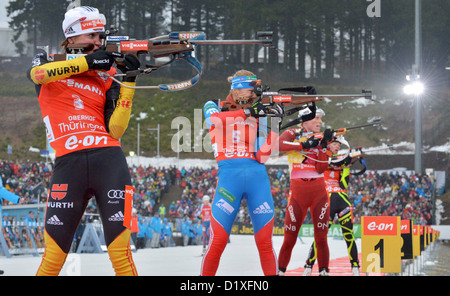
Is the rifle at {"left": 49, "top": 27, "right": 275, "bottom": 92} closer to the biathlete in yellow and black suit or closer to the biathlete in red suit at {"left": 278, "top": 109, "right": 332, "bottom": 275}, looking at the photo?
the biathlete in red suit at {"left": 278, "top": 109, "right": 332, "bottom": 275}

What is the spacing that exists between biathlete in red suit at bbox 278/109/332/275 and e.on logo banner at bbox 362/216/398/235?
30.8 inches

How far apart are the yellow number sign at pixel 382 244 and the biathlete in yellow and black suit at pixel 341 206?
487 millimetres

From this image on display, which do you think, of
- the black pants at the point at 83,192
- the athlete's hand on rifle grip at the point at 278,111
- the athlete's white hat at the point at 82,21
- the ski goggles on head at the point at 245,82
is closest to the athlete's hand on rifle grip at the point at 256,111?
the athlete's hand on rifle grip at the point at 278,111

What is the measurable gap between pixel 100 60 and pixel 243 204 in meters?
31.4

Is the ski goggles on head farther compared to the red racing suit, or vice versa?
the red racing suit

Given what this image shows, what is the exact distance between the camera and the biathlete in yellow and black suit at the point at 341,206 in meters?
10.0

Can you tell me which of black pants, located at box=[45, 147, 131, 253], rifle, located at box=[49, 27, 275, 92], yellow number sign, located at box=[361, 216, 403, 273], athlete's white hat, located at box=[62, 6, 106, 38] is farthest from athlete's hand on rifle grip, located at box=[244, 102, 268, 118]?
yellow number sign, located at box=[361, 216, 403, 273]

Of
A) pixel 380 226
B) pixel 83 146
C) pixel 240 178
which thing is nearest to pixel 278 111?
pixel 240 178

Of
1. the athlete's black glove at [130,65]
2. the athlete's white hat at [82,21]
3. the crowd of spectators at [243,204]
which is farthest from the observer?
the crowd of spectators at [243,204]

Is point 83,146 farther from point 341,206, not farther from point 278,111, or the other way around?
point 341,206

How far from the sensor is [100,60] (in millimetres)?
4891

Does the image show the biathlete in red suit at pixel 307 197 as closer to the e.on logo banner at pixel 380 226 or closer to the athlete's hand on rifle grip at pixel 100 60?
the e.on logo banner at pixel 380 226

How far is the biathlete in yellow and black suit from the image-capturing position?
10.0 m

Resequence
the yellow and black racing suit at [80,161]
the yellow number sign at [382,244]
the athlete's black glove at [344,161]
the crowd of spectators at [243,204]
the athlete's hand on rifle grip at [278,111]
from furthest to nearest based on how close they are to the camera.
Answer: the crowd of spectators at [243,204], the athlete's black glove at [344,161], the yellow number sign at [382,244], the athlete's hand on rifle grip at [278,111], the yellow and black racing suit at [80,161]
